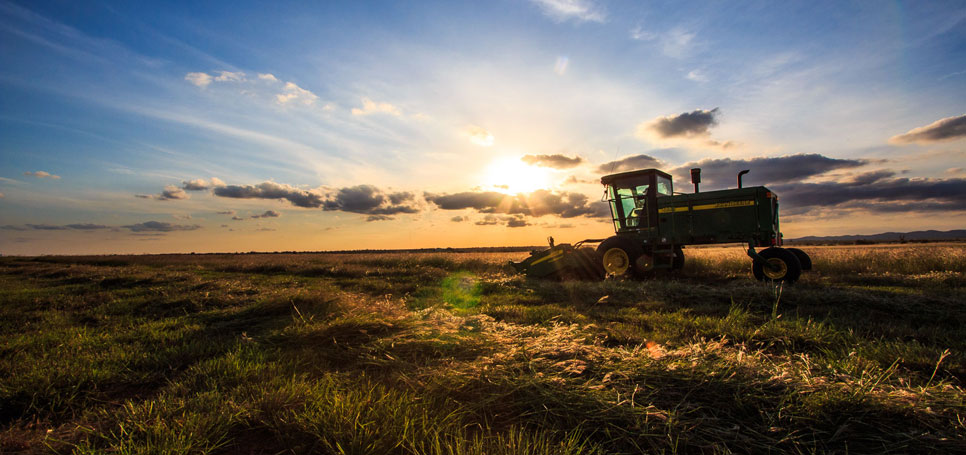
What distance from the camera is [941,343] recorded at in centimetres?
419

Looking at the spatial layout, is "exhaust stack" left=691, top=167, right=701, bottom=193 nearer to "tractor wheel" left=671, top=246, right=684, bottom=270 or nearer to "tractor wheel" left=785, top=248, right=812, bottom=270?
"tractor wheel" left=671, top=246, right=684, bottom=270

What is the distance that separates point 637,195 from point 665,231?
146 centimetres

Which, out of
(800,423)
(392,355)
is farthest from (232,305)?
(800,423)

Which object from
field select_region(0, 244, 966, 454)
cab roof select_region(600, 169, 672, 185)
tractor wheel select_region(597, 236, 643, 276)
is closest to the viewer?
field select_region(0, 244, 966, 454)

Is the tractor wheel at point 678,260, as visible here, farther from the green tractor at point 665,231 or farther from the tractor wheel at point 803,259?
the tractor wheel at point 803,259

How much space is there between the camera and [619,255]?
11.4 metres

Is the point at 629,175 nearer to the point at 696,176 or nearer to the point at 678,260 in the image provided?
the point at 696,176

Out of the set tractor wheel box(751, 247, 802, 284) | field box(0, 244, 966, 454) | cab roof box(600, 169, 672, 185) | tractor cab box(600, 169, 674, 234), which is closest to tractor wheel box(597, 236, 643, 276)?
tractor cab box(600, 169, 674, 234)

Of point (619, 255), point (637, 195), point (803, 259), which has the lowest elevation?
point (803, 259)

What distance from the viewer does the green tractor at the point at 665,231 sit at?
10492 mm

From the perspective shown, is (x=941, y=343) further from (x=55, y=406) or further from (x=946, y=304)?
(x=55, y=406)

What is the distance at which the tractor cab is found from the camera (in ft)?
38.8

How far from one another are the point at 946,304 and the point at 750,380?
23.8 feet

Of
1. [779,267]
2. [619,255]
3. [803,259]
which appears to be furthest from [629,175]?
[803,259]
